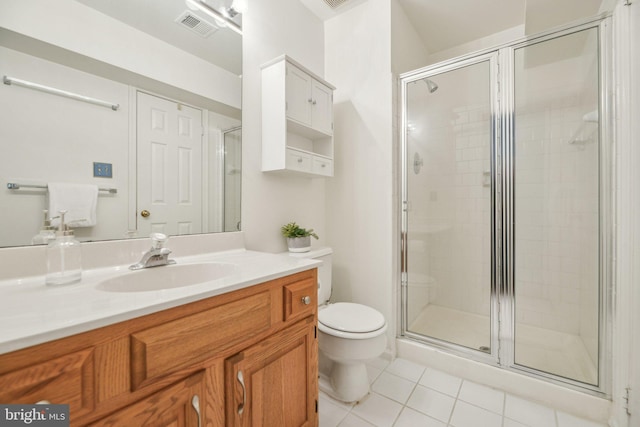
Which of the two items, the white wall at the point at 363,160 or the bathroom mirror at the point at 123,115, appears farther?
the white wall at the point at 363,160

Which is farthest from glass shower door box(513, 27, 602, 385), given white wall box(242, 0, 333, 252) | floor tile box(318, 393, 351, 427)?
white wall box(242, 0, 333, 252)

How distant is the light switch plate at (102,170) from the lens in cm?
102

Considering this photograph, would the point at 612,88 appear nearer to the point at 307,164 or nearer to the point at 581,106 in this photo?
the point at 581,106

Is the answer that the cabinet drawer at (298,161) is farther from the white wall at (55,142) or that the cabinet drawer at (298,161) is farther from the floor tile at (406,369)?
the floor tile at (406,369)


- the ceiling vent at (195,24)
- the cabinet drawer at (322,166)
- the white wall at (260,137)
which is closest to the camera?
the ceiling vent at (195,24)

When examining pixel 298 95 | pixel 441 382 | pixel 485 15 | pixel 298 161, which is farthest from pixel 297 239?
pixel 485 15

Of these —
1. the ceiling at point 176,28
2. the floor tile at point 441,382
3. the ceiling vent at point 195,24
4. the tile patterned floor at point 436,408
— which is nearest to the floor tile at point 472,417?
the tile patterned floor at point 436,408

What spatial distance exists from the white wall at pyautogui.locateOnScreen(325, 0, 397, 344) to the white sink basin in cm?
118

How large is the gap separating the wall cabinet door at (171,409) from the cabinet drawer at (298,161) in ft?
3.84

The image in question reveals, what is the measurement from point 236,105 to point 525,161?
71.2 inches

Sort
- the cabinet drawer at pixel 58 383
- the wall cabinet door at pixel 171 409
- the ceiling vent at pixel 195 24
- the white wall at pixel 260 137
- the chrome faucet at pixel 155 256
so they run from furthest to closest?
the white wall at pixel 260 137 → the ceiling vent at pixel 195 24 → the chrome faucet at pixel 155 256 → the wall cabinet door at pixel 171 409 → the cabinet drawer at pixel 58 383

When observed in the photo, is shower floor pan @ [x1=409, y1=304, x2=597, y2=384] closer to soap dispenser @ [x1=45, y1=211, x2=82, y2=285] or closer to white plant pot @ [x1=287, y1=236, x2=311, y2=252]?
white plant pot @ [x1=287, y1=236, x2=311, y2=252]

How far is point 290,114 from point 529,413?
2105 millimetres

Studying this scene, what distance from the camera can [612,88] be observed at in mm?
1366
